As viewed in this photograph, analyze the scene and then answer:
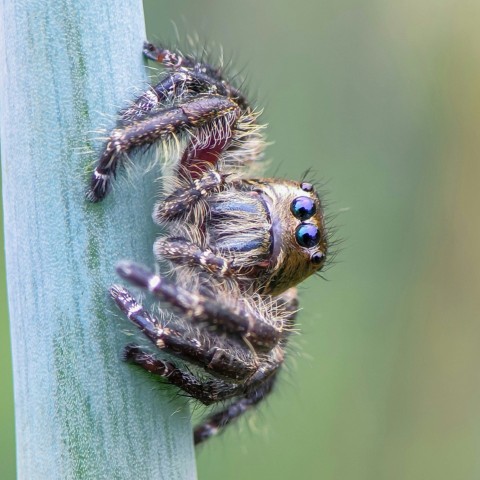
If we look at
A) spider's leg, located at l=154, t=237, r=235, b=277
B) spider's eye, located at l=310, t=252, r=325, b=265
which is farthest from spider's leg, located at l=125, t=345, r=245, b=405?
spider's eye, located at l=310, t=252, r=325, b=265

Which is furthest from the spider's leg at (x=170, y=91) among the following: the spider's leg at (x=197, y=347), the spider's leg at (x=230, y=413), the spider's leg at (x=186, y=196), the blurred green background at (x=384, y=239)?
the blurred green background at (x=384, y=239)

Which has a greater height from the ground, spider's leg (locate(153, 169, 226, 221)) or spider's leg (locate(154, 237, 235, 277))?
spider's leg (locate(153, 169, 226, 221))

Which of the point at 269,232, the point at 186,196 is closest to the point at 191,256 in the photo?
the point at 186,196

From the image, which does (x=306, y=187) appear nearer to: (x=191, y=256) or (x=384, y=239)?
(x=191, y=256)

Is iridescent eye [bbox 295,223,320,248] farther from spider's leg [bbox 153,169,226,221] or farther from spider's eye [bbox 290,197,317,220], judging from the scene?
spider's leg [bbox 153,169,226,221]

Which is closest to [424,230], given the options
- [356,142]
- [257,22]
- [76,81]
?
[356,142]

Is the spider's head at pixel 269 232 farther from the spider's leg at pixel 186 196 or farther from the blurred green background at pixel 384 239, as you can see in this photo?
the blurred green background at pixel 384 239
